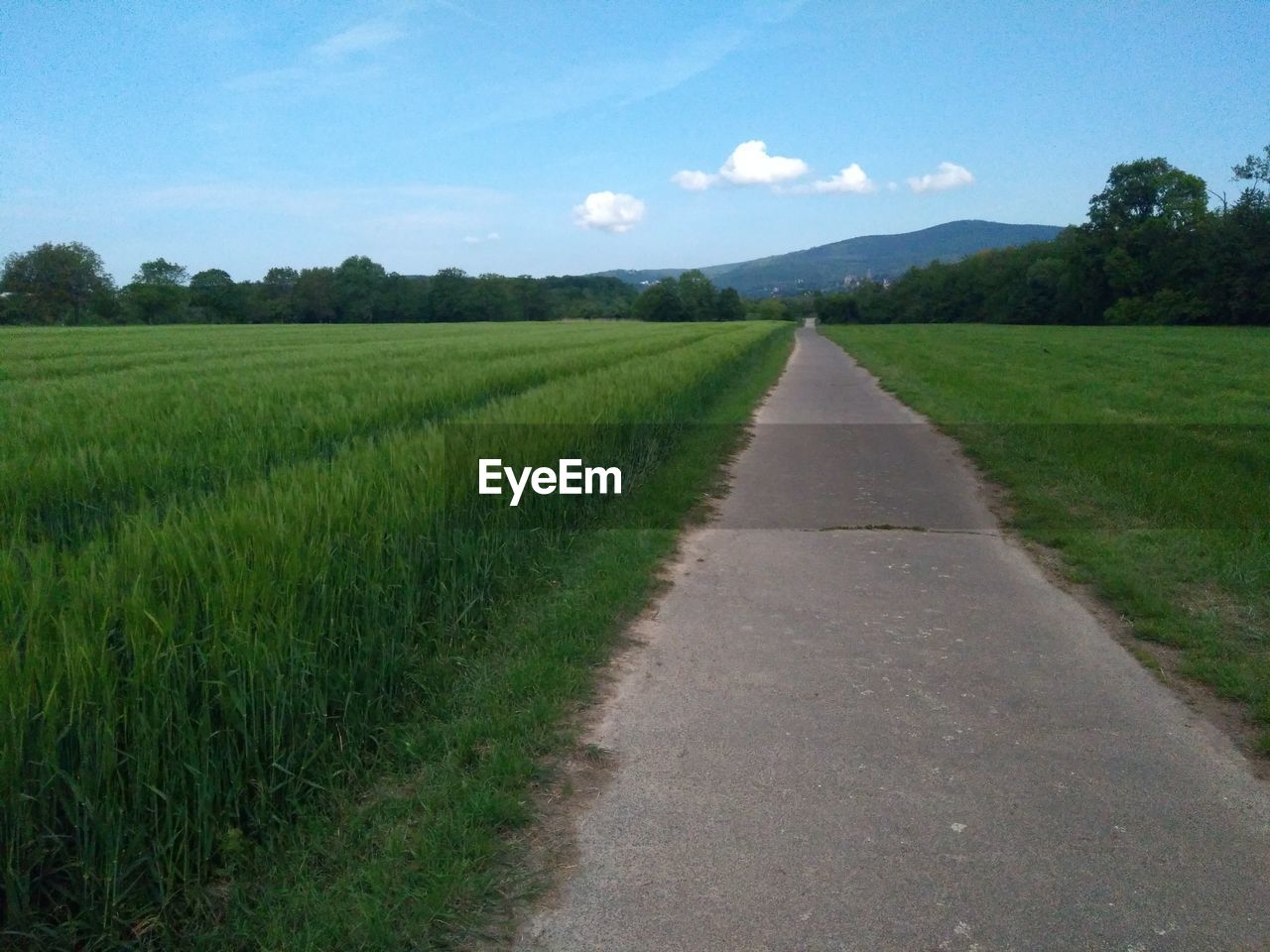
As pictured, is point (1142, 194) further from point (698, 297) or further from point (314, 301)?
point (314, 301)

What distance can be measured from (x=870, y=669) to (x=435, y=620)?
7.66ft

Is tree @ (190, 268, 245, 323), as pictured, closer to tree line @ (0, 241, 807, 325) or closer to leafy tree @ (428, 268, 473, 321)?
tree line @ (0, 241, 807, 325)

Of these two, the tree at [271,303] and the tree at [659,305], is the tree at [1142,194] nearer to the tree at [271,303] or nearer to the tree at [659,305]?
the tree at [659,305]

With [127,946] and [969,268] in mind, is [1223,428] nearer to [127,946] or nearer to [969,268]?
[127,946]

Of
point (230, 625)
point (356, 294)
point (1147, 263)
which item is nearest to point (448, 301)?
point (356, 294)

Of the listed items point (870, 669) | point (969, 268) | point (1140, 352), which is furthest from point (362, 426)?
point (969, 268)

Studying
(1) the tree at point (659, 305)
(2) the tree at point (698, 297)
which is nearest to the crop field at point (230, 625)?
(1) the tree at point (659, 305)

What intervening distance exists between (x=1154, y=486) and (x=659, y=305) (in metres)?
104

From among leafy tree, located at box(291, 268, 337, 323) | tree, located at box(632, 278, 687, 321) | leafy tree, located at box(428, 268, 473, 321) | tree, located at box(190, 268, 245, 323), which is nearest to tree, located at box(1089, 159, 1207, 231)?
tree, located at box(632, 278, 687, 321)

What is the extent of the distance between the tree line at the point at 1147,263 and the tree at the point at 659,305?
36.9 metres

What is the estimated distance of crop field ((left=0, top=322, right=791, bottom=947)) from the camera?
8.39 ft

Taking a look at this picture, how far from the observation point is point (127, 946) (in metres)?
2.51

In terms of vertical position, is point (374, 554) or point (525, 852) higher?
point (374, 554)

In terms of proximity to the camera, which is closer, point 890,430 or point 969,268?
point 890,430
